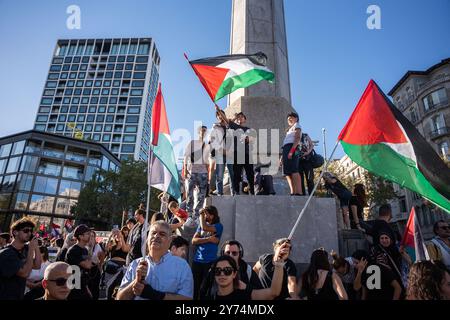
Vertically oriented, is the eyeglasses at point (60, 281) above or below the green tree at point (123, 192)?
below

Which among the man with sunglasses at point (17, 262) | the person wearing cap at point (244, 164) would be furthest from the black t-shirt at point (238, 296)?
the person wearing cap at point (244, 164)

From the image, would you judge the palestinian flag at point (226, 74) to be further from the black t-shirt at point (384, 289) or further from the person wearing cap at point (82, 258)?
the black t-shirt at point (384, 289)

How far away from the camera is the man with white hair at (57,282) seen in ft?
8.57

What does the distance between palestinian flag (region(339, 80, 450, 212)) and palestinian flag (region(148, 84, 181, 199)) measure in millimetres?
2739

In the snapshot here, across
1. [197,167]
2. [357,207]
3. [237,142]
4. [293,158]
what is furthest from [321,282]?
[197,167]

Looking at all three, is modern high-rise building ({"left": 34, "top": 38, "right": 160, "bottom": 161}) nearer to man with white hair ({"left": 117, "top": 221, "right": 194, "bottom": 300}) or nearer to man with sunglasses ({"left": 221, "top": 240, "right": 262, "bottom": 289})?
man with sunglasses ({"left": 221, "top": 240, "right": 262, "bottom": 289})

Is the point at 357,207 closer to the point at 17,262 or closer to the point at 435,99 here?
the point at 17,262

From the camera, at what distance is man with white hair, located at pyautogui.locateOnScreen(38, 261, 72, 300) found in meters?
2.61

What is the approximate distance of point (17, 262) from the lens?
321cm

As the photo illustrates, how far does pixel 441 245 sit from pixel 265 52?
703cm

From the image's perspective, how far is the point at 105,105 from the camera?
280 ft

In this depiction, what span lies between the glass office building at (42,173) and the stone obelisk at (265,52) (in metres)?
54.6
